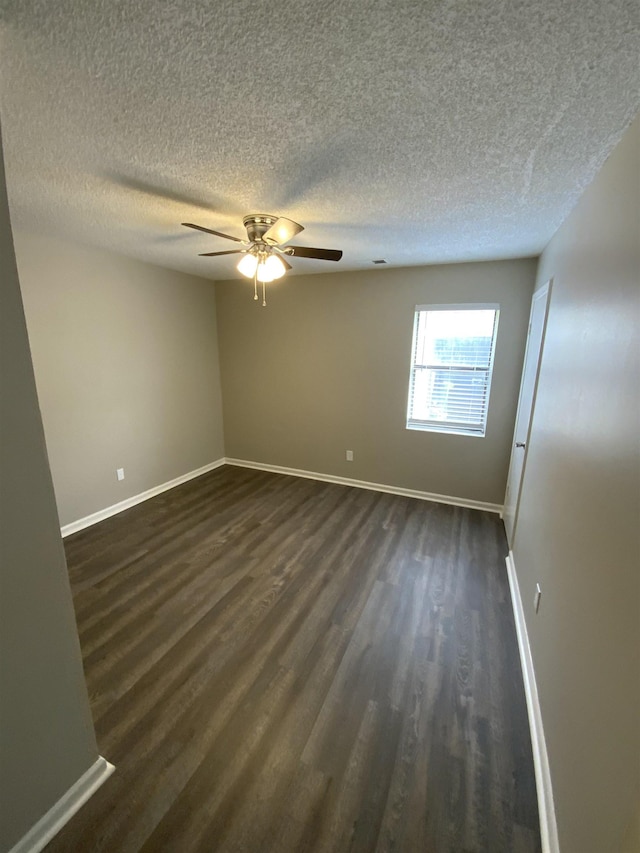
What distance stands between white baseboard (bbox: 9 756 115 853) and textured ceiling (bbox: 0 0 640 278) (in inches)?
93.8

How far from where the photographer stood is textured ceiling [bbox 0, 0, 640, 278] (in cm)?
82

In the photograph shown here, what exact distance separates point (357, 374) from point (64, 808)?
3583mm

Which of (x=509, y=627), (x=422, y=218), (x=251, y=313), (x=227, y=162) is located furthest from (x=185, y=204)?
(x=509, y=627)

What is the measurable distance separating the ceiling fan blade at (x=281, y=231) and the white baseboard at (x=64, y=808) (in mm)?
2688

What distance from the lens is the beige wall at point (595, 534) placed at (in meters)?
0.86

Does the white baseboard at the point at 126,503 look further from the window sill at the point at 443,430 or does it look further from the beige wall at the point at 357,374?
the window sill at the point at 443,430

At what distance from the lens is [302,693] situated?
165 centimetres

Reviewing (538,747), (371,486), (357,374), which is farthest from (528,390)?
(538,747)

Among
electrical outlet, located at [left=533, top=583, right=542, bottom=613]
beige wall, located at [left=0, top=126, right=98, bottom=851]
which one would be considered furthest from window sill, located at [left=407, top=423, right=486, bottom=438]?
beige wall, located at [left=0, top=126, right=98, bottom=851]

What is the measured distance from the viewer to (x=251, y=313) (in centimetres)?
422

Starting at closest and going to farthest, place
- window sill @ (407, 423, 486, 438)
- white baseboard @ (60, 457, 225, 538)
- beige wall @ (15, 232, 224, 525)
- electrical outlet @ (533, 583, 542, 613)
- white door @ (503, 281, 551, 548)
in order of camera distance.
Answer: electrical outlet @ (533, 583, 542, 613) < white door @ (503, 281, 551, 548) < beige wall @ (15, 232, 224, 525) < white baseboard @ (60, 457, 225, 538) < window sill @ (407, 423, 486, 438)

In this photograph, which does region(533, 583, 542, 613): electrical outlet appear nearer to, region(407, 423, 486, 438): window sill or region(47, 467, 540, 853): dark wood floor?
region(47, 467, 540, 853): dark wood floor

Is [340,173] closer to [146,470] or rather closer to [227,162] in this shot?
[227,162]

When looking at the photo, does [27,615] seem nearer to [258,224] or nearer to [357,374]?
[258,224]
